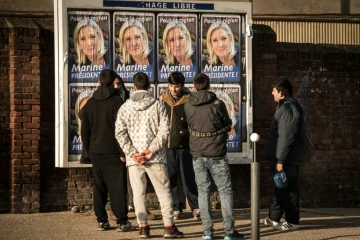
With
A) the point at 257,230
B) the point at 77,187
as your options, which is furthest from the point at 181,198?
the point at 257,230

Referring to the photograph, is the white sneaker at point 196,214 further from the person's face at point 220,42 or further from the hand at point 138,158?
the person's face at point 220,42

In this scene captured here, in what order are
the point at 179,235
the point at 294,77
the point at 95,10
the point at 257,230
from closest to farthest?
the point at 257,230 → the point at 179,235 → the point at 95,10 → the point at 294,77

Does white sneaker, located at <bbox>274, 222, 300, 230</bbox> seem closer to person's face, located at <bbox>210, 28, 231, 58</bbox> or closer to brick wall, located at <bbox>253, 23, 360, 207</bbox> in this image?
brick wall, located at <bbox>253, 23, 360, 207</bbox>

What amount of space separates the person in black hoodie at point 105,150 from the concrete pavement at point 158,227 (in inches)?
11.5

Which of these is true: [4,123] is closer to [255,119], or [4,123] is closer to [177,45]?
[177,45]

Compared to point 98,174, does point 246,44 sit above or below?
above

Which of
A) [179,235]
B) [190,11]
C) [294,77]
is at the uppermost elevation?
[190,11]

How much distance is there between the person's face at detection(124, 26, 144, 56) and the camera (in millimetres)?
13969

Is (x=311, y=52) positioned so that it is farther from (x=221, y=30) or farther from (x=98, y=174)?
(x=98, y=174)

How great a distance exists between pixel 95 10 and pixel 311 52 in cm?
375

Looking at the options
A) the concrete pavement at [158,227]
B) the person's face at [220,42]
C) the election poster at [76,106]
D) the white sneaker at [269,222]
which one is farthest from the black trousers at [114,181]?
the person's face at [220,42]

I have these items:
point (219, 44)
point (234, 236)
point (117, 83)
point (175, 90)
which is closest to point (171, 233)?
point (234, 236)

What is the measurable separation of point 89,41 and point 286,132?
10.8ft

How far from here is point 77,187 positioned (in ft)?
46.7
